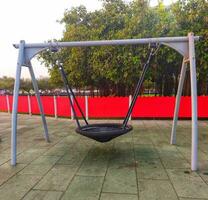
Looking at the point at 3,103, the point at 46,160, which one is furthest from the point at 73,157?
the point at 3,103

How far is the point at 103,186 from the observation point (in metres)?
3.17

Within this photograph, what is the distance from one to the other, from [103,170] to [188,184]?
1.34m

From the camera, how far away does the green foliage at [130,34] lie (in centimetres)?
887

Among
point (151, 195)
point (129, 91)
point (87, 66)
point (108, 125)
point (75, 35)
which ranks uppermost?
point (75, 35)

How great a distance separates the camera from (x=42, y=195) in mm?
2926

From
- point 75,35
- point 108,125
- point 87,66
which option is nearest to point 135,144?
point 108,125

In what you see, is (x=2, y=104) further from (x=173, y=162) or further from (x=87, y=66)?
(x=173, y=162)

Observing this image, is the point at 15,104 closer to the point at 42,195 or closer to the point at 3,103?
the point at 42,195

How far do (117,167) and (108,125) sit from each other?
1617 mm

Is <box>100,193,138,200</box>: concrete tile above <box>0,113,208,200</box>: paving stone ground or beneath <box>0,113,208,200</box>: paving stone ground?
beneath

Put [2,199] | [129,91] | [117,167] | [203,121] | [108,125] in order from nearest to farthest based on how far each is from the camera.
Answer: [2,199] < [117,167] < [108,125] < [203,121] < [129,91]

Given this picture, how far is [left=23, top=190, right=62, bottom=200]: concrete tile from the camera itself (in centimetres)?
284

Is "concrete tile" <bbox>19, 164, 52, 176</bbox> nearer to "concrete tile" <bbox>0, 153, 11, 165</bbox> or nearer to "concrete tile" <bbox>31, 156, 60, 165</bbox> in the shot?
"concrete tile" <bbox>31, 156, 60, 165</bbox>

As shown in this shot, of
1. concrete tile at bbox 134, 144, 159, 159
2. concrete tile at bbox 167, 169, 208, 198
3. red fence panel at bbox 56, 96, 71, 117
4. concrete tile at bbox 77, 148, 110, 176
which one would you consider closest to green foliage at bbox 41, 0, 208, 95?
red fence panel at bbox 56, 96, 71, 117
